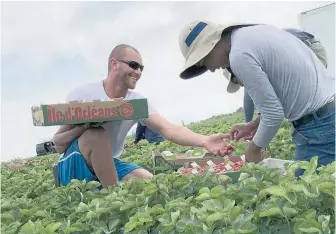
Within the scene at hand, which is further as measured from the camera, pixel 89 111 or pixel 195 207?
pixel 89 111

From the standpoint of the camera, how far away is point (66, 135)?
384cm

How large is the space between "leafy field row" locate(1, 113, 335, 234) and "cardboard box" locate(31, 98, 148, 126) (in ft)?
1.49

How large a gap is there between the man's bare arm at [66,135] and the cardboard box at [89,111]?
1.72 ft

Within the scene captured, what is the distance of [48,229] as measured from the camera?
83.2 inches

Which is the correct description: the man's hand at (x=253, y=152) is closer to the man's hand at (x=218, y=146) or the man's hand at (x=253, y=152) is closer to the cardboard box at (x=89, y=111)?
the man's hand at (x=218, y=146)

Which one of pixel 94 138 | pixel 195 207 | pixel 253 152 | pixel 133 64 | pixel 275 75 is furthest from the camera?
pixel 133 64

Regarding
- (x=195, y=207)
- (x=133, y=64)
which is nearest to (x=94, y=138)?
(x=133, y=64)

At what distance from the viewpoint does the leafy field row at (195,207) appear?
1.79 meters

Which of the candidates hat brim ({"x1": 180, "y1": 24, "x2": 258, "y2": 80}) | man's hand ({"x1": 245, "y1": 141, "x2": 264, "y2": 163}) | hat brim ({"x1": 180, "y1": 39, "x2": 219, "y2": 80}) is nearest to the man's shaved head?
hat brim ({"x1": 180, "y1": 39, "x2": 219, "y2": 80})

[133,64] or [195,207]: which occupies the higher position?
[133,64]

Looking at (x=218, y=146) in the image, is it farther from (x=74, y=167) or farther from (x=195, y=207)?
(x=195, y=207)

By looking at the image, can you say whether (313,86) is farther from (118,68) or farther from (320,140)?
(118,68)

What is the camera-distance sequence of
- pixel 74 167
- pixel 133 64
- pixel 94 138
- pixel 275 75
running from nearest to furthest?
pixel 275 75
pixel 94 138
pixel 74 167
pixel 133 64

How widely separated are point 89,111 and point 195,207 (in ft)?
4.02
